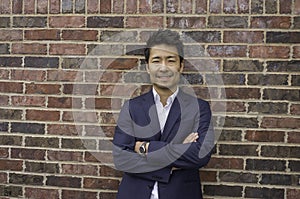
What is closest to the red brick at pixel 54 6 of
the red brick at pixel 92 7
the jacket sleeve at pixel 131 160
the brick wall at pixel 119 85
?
the brick wall at pixel 119 85

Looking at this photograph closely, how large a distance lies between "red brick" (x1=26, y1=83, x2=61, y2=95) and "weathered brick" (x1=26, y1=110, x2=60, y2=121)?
14cm

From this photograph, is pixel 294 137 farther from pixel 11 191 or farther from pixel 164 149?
pixel 11 191

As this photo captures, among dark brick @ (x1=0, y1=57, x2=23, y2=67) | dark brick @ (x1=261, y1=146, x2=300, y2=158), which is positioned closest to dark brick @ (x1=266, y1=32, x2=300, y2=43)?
dark brick @ (x1=261, y1=146, x2=300, y2=158)

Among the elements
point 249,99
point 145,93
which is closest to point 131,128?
point 145,93

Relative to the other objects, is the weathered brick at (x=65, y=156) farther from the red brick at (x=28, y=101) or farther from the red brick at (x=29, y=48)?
the red brick at (x=29, y=48)

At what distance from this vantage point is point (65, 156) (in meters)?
3.20

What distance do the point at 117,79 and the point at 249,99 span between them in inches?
37.1

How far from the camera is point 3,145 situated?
129 inches

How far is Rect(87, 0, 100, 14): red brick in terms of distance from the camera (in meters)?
3.13

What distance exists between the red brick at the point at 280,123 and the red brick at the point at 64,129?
52.4 inches

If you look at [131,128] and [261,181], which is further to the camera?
[261,181]

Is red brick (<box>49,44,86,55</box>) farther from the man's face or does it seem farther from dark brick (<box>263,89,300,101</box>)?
dark brick (<box>263,89,300,101</box>)

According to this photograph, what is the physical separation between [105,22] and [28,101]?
829 millimetres

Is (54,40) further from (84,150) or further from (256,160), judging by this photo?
(256,160)
